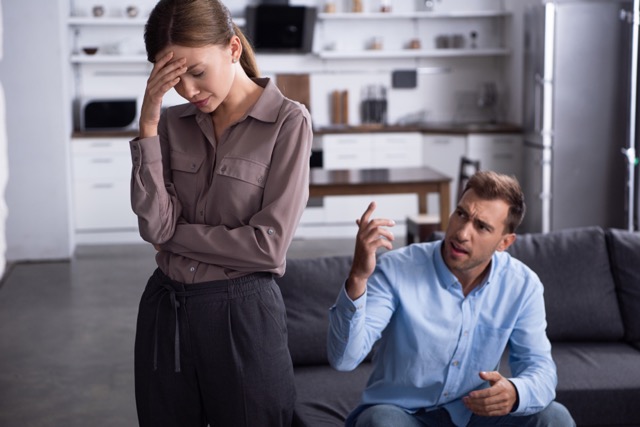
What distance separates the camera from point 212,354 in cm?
191

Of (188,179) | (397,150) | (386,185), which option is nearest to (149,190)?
(188,179)

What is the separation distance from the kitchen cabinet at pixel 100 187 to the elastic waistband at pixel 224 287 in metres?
5.82

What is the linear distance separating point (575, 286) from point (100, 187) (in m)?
5.28

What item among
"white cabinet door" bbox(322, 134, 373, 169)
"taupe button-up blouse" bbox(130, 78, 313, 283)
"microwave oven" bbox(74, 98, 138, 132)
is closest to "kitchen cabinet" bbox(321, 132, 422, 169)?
"white cabinet door" bbox(322, 134, 373, 169)

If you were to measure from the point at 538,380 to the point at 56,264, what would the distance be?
5459 millimetres

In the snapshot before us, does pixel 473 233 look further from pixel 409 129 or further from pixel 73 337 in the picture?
pixel 409 129

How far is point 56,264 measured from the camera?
23.1 feet

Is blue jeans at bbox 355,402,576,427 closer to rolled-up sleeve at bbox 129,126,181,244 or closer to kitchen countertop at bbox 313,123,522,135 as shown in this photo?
rolled-up sleeve at bbox 129,126,181,244

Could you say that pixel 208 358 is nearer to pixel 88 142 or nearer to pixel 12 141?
pixel 12 141

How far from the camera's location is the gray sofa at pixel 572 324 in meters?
2.90

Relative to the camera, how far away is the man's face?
7.56ft

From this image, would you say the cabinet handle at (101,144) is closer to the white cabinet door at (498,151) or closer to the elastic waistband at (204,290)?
the white cabinet door at (498,151)

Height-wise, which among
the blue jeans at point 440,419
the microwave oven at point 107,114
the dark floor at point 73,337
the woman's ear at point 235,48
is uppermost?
the woman's ear at point 235,48

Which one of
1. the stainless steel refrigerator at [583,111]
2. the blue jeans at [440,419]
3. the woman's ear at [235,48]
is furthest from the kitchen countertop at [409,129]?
the woman's ear at [235,48]
